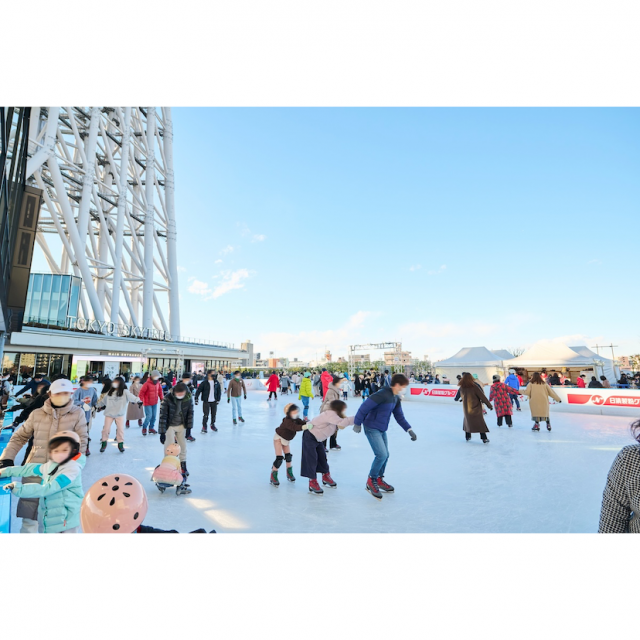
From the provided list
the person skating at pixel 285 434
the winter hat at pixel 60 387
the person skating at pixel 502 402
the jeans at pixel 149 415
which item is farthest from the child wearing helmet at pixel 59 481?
the person skating at pixel 502 402

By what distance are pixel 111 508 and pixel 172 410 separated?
114 inches

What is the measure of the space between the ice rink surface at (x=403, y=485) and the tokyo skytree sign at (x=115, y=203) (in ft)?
75.0

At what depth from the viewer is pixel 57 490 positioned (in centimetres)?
222

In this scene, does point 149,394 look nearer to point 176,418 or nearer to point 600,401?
point 176,418

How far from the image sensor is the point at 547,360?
69.2 feet

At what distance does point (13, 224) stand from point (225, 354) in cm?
3272

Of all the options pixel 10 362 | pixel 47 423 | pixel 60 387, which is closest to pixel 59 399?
pixel 60 387

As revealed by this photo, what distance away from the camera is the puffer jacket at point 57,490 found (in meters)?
2.22

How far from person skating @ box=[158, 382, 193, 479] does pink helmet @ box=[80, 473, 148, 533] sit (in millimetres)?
2777

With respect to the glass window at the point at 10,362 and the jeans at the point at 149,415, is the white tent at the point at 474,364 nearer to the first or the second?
the jeans at the point at 149,415

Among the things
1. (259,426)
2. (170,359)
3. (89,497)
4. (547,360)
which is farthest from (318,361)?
(89,497)

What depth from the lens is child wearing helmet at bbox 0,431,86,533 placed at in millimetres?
2213

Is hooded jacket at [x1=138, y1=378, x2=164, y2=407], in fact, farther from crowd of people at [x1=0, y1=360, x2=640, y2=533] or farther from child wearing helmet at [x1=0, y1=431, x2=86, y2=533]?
child wearing helmet at [x1=0, y1=431, x2=86, y2=533]

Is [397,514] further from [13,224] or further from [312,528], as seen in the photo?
[13,224]
